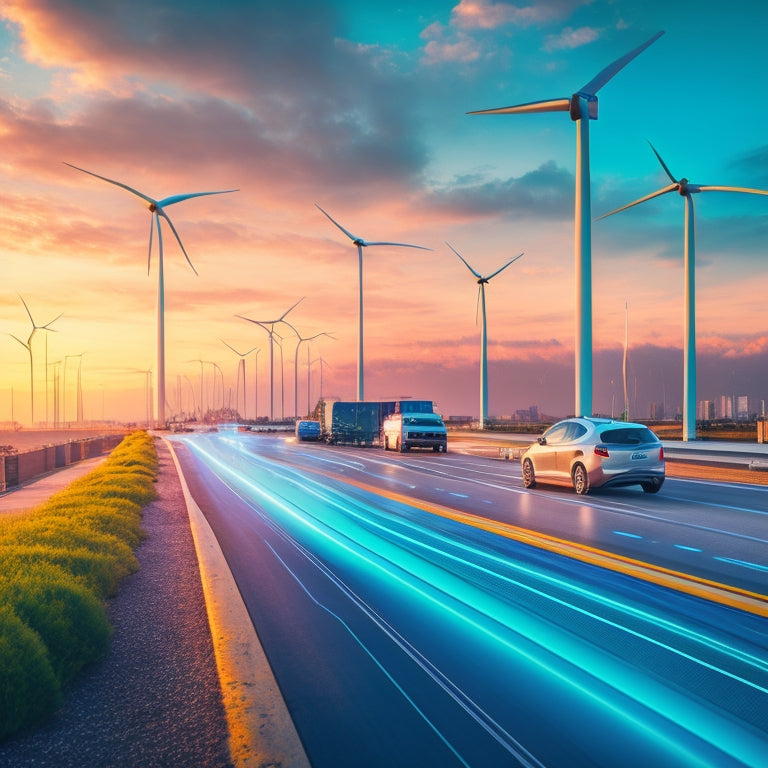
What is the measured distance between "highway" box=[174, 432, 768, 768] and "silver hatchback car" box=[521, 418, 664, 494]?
3.40 meters

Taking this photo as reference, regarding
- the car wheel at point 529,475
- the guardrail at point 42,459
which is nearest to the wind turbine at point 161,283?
the guardrail at point 42,459

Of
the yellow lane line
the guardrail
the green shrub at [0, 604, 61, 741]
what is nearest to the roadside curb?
the green shrub at [0, 604, 61, 741]

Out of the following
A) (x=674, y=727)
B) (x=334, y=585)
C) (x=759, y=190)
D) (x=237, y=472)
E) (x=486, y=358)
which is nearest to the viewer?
(x=674, y=727)

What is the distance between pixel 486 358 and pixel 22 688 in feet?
185

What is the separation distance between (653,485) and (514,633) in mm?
13446

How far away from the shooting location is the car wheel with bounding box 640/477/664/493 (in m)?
18.4

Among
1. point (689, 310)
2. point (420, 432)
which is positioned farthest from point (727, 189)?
point (420, 432)

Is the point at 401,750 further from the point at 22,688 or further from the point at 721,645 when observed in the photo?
the point at 721,645

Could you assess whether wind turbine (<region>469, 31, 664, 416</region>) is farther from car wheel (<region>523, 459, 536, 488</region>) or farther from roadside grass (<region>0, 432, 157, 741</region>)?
roadside grass (<region>0, 432, 157, 741</region>)

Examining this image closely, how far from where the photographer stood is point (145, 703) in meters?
4.86

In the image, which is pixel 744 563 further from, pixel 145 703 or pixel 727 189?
pixel 727 189

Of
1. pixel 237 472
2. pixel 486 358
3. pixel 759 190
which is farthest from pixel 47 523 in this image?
pixel 486 358

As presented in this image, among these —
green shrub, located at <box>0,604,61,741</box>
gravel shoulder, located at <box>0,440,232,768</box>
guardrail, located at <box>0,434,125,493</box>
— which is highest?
green shrub, located at <box>0,604,61,741</box>

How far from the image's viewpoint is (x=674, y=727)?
4449 mm
